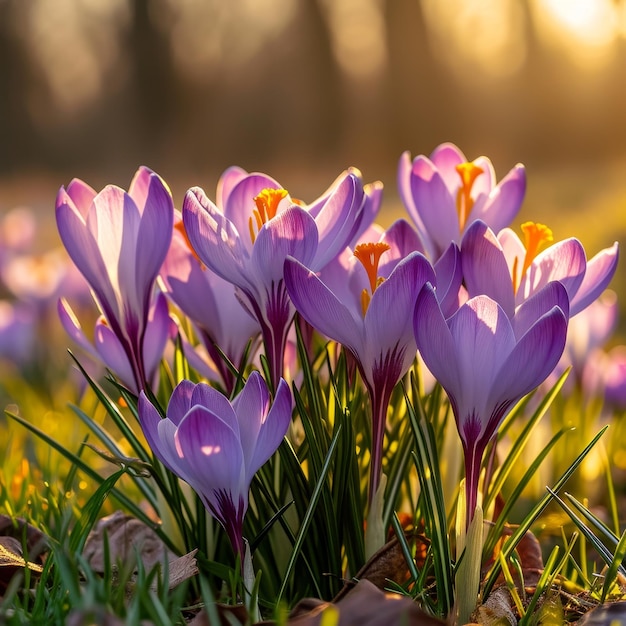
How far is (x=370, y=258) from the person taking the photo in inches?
34.0

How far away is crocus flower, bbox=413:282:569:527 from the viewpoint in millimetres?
753

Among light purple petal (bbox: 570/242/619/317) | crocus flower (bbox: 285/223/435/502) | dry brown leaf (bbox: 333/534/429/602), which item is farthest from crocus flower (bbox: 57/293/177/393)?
light purple petal (bbox: 570/242/619/317)

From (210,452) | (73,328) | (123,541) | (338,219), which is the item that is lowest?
(123,541)

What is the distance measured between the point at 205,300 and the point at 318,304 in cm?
25

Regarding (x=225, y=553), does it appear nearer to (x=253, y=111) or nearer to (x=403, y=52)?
(x=403, y=52)

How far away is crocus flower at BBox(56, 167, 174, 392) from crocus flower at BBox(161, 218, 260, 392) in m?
0.04

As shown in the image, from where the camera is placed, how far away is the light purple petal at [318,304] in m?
0.78

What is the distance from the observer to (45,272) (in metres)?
3.19

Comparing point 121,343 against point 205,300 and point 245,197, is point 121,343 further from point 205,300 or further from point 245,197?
point 245,197

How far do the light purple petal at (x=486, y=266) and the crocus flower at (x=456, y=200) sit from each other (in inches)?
8.0

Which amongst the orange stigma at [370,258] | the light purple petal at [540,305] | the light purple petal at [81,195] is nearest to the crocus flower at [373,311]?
the orange stigma at [370,258]

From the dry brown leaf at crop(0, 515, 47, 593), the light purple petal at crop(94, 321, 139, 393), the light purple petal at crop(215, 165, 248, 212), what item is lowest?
the dry brown leaf at crop(0, 515, 47, 593)

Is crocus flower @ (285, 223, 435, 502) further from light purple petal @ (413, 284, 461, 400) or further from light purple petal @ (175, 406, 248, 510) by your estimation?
light purple petal @ (175, 406, 248, 510)

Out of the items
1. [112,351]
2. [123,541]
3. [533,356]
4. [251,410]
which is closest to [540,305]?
[533,356]
